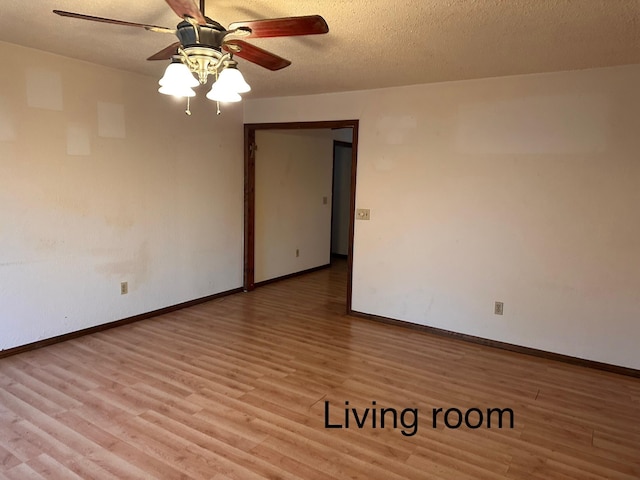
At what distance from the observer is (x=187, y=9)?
170 centimetres

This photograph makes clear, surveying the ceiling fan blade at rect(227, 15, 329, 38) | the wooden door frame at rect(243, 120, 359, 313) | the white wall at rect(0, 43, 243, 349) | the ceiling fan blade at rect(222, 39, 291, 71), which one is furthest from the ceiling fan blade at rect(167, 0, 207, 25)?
the wooden door frame at rect(243, 120, 359, 313)

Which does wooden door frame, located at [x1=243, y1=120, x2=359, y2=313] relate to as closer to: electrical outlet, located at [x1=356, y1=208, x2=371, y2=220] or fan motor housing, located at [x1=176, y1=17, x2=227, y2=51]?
electrical outlet, located at [x1=356, y1=208, x2=371, y2=220]

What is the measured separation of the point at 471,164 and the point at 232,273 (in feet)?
9.49

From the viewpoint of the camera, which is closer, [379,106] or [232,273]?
[379,106]

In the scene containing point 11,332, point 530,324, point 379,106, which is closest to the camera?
point 11,332

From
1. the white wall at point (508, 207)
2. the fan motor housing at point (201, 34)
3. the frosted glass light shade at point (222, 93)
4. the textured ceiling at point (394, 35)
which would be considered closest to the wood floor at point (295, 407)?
the white wall at point (508, 207)

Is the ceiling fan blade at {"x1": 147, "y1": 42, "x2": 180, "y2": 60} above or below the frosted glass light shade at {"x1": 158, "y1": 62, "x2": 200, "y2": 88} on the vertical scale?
above

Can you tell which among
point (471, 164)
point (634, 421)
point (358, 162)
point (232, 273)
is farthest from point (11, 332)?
point (634, 421)

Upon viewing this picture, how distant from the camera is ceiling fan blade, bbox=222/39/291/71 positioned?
6.75ft

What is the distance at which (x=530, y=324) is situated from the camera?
3.61 meters

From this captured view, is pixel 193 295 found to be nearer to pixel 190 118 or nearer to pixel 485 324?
pixel 190 118

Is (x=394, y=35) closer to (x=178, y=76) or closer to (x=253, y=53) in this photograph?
(x=253, y=53)

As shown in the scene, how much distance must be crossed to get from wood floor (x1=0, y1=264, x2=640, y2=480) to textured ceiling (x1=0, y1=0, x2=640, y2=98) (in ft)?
7.27

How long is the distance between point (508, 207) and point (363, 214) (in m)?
1.33
